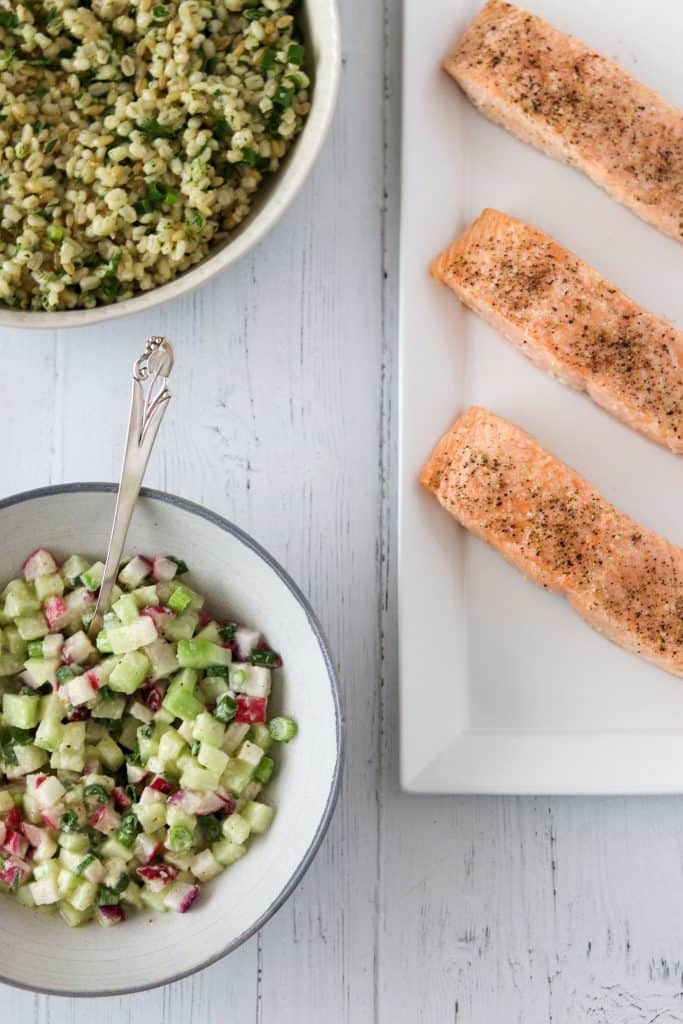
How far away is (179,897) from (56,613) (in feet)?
1.56

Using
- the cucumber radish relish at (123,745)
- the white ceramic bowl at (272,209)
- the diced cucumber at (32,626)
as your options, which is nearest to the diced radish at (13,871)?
the cucumber radish relish at (123,745)

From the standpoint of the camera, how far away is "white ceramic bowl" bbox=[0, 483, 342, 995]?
1.69 meters

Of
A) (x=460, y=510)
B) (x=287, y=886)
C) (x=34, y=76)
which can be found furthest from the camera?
(x=460, y=510)

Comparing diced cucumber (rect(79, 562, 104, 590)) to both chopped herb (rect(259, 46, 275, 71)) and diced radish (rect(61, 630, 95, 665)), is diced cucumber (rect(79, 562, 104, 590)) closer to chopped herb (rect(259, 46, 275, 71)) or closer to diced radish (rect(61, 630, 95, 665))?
diced radish (rect(61, 630, 95, 665))

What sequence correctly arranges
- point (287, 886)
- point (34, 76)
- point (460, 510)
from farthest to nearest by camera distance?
point (460, 510) < point (34, 76) < point (287, 886)

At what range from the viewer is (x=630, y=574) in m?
1.95

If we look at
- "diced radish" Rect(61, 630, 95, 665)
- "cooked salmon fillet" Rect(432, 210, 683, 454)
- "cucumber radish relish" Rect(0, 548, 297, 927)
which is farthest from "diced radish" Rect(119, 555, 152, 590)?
"cooked salmon fillet" Rect(432, 210, 683, 454)

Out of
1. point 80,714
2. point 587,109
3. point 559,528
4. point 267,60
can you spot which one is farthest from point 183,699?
point 587,109

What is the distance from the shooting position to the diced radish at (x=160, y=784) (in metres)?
1.71

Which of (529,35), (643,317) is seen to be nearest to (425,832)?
(643,317)

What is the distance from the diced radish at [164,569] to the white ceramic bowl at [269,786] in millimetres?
20

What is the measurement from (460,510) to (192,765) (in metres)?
Answer: 0.63

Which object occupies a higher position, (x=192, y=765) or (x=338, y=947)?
(x=192, y=765)

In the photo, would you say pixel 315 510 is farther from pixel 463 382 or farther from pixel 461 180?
pixel 461 180
